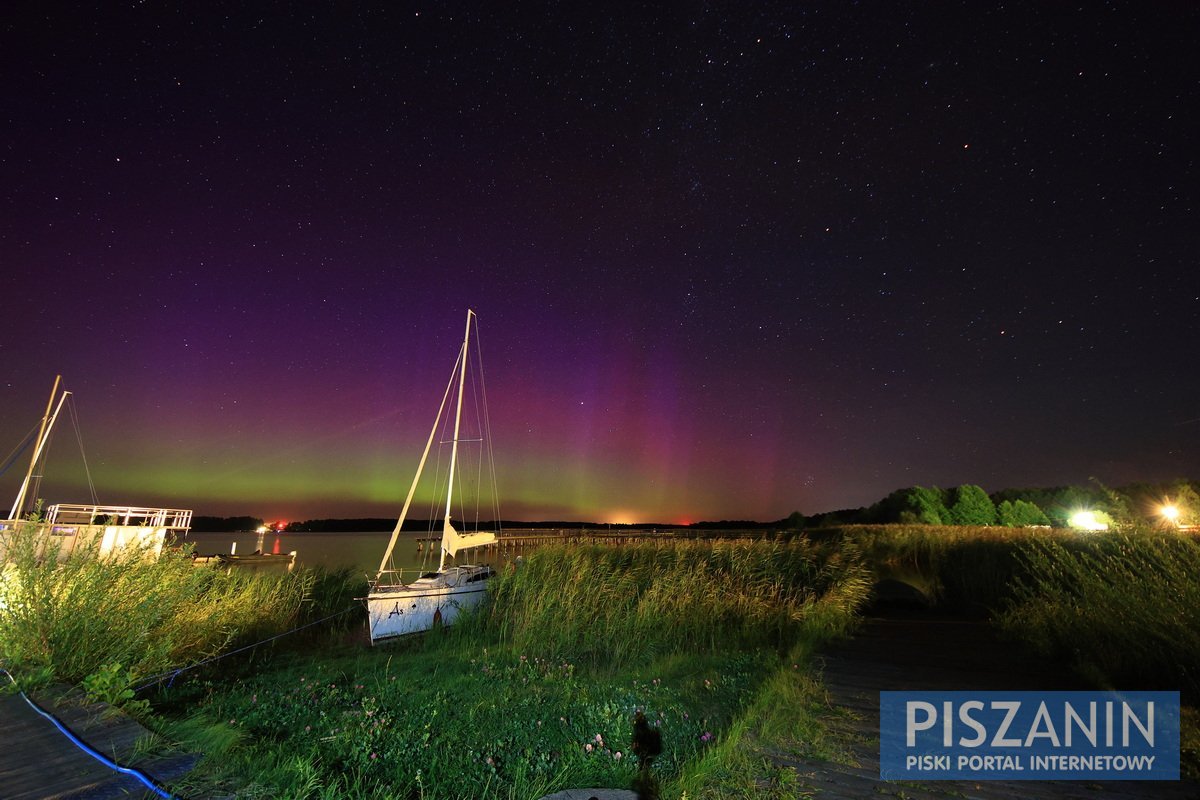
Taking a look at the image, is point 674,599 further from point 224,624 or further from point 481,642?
point 224,624

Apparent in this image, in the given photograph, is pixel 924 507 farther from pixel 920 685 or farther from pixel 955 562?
pixel 920 685

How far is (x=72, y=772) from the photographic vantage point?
3771mm

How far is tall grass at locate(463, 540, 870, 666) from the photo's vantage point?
11016mm

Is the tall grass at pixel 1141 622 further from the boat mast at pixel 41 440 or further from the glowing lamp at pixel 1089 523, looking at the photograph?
the boat mast at pixel 41 440

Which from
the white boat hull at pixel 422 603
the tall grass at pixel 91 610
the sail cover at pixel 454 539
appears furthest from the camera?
the sail cover at pixel 454 539

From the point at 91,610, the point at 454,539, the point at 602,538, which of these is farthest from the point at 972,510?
the point at 91,610

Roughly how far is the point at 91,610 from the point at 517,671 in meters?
5.51

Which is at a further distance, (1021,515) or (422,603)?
(1021,515)

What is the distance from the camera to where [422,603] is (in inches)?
606

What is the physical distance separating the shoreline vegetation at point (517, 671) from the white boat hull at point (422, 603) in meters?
1.04

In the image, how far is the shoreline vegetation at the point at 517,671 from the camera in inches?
198

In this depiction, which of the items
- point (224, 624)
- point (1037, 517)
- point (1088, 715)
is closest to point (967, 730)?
point (1088, 715)

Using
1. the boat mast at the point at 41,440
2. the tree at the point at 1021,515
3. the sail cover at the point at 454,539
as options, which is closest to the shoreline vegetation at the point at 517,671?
the sail cover at the point at 454,539

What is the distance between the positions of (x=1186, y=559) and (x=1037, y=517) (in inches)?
2424
